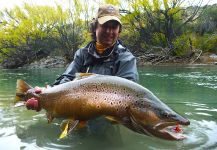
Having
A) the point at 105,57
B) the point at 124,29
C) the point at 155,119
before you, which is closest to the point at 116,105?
the point at 155,119

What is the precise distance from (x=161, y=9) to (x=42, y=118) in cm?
2128

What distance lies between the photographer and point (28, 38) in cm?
3838

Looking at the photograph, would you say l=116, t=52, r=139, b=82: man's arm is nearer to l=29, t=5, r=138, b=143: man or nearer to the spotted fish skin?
l=29, t=5, r=138, b=143: man

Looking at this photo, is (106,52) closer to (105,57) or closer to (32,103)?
(105,57)

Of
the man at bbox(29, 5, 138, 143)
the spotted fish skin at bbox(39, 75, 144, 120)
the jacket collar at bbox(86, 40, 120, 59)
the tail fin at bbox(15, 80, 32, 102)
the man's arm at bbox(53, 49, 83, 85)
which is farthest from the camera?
the man's arm at bbox(53, 49, 83, 85)

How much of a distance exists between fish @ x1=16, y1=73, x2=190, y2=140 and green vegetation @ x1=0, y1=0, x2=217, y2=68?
19.4m

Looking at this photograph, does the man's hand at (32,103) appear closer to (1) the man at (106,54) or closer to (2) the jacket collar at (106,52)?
(1) the man at (106,54)

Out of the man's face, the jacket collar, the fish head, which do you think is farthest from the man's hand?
the fish head

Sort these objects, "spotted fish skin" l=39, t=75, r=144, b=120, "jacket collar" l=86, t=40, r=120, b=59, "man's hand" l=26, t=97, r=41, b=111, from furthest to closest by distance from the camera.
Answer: "jacket collar" l=86, t=40, r=120, b=59 → "man's hand" l=26, t=97, r=41, b=111 → "spotted fish skin" l=39, t=75, r=144, b=120

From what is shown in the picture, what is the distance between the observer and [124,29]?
26812mm

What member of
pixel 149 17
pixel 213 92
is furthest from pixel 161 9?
pixel 213 92

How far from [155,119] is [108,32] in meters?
1.79

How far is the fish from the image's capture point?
277 cm

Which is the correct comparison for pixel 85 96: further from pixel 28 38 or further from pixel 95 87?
pixel 28 38
